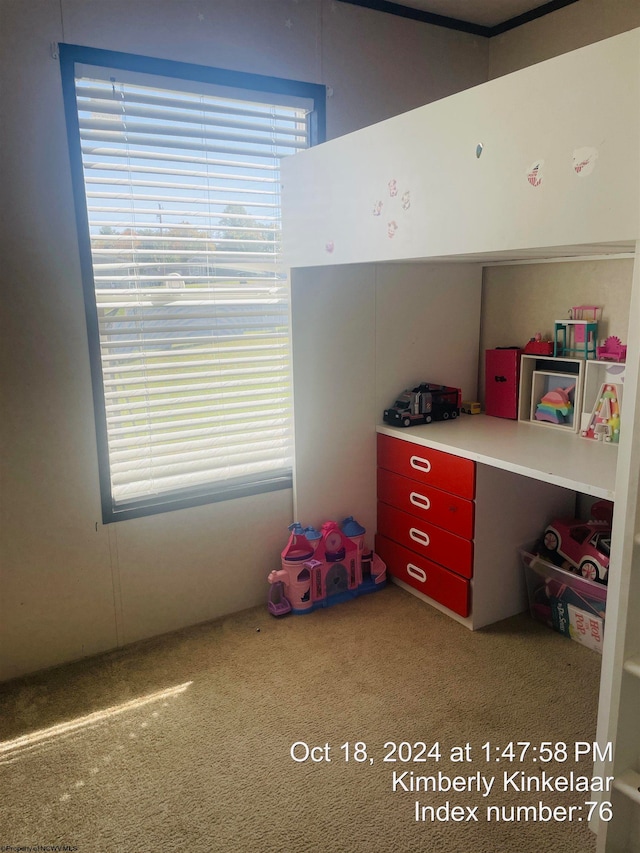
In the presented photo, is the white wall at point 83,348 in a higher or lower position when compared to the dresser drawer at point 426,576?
higher

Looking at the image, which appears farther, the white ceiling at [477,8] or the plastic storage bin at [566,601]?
the white ceiling at [477,8]

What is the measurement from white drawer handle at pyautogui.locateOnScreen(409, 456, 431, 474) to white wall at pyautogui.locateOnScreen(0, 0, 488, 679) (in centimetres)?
57

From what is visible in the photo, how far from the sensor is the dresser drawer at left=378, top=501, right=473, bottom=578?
8.04ft

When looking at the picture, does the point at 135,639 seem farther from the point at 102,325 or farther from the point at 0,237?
the point at 0,237

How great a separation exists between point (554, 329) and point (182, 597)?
6.25ft

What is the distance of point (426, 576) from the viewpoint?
2.65 m

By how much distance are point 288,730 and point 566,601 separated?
3.79 ft

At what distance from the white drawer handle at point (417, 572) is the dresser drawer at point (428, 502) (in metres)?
0.23

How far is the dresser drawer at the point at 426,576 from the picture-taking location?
249cm

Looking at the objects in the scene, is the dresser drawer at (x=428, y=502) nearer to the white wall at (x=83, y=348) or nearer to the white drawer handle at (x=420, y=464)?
the white drawer handle at (x=420, y=464)

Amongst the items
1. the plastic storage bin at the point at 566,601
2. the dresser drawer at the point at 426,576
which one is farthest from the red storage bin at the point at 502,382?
the dresser drawer at the point at 426,576

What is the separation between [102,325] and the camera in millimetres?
2264

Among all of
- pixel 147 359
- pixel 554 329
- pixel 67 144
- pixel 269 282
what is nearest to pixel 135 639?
pixel 147 359

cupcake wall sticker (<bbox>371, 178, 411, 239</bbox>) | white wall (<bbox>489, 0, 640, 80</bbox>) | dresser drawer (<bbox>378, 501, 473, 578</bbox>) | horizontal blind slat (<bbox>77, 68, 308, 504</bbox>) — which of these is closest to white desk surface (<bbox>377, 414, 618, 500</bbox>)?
dresser drawer (<bbox>378, 501, 473, 578</bbox>)
